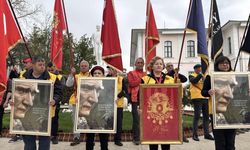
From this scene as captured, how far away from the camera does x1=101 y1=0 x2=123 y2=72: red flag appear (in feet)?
22.7

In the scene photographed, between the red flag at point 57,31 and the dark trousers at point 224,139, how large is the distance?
407 centimetres

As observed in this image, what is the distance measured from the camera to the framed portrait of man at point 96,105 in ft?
18.0

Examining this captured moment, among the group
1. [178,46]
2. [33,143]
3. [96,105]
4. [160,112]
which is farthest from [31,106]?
[178,46]

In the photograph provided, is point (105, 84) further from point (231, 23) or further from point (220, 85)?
point (231, 23)

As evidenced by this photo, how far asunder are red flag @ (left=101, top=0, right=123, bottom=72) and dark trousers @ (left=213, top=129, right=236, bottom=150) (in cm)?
265

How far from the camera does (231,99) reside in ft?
17.0

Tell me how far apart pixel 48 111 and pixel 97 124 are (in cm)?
90

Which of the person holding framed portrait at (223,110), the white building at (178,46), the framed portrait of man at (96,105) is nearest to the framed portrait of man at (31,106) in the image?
the framed portrait of man at (96,105)

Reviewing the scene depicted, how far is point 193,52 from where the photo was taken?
43.3 metres

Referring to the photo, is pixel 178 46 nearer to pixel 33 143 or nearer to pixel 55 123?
pixel 55 123

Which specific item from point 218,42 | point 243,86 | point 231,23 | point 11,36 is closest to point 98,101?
point 11,36

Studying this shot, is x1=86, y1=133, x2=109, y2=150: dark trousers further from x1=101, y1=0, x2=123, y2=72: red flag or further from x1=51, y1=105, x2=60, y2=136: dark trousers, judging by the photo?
x1=51, y1=105, x2=60, y2=136: dark trousers

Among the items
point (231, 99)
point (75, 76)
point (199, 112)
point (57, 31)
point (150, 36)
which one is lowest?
point (199, 112)

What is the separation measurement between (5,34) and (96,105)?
6.67 feet
